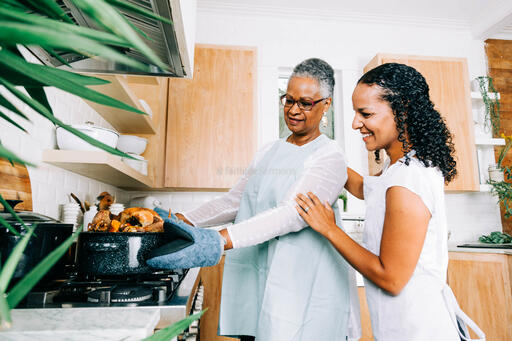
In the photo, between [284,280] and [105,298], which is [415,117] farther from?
[105,298]

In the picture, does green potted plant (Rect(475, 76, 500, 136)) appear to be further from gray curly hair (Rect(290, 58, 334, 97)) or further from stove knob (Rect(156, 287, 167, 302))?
stove knob (Rect(156, 287, 167, 302))

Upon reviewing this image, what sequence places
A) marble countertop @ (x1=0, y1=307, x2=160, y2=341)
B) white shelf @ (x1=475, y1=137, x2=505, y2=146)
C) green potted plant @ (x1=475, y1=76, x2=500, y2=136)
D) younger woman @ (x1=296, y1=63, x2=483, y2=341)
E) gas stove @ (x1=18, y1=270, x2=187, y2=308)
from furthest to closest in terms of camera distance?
green potted plant @ (x1=475, y1=76, x2=500, y2=136)
white shelf @ (x1=475, y1=137, x2=505, y2=146)
younger woman @ (x1=296, y1=63, x2=483, y2=341)
gas stove @ (x1=18, y1=270, x2=187, y2=308)
marble countertop @ (x1=0, y1=307, x2=160, y2=341)

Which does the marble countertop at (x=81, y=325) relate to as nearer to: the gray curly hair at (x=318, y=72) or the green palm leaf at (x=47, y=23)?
the green palm leaf at (x=47, y=23)

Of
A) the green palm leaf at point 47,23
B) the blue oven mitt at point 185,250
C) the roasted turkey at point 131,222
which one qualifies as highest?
the green palm leaf at point 47,23

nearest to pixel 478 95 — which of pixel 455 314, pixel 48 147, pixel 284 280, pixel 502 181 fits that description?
pixel 502 181

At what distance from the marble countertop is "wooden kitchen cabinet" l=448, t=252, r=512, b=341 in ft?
7.71

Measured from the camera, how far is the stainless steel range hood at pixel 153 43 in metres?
0.89

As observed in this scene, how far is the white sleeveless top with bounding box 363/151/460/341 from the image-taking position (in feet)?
2.90

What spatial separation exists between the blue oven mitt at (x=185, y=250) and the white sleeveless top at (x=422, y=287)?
502mm

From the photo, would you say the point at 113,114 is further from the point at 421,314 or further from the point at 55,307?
the point at 421,314

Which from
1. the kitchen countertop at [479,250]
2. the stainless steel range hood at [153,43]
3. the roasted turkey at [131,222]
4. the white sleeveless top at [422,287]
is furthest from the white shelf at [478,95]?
the roasted turkey at [131,222]

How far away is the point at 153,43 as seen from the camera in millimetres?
1096

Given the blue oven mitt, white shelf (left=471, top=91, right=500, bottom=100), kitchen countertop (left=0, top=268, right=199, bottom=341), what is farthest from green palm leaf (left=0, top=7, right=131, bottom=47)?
white shelf (left=471, top=91, right=500, bottom=100)

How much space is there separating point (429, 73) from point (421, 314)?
241 cm
